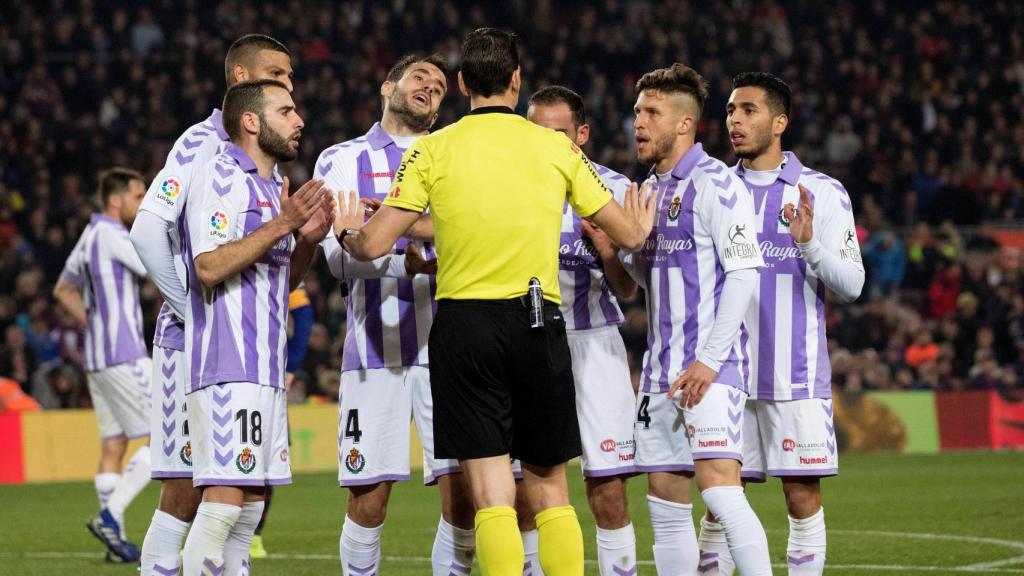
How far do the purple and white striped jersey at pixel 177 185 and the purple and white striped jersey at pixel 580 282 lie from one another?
173 cm

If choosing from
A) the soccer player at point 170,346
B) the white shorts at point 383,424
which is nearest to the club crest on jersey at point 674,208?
the white shorts at point 383,424

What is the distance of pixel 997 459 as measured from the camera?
17953 mm

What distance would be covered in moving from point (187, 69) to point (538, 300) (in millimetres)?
17627

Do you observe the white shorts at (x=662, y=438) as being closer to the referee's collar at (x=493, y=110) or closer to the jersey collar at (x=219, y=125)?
the referee's collar at (x=493, y=110)

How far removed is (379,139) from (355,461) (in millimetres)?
1598

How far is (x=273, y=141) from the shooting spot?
21.7 feet

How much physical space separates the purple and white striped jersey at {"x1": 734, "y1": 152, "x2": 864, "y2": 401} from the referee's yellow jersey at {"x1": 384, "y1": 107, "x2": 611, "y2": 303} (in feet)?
5.56

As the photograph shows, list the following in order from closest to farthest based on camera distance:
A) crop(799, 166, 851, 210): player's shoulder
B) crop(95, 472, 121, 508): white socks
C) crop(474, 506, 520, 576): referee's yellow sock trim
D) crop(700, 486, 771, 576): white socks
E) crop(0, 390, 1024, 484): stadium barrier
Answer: crop(474, 506, 520, 576): referee's yellow sock trim → crop(700, 486, 771, 576): white socks → crop(799, 166, 851, 210): player's shoulder → crop(95, 472, 121, 508): white socks → crop(0, 390, 1024, 484): stadium barrier

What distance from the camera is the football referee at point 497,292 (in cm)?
575

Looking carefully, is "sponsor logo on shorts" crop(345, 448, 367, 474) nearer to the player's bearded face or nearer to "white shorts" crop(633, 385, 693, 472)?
"white shorts" crop(633, 385, 693, 472)

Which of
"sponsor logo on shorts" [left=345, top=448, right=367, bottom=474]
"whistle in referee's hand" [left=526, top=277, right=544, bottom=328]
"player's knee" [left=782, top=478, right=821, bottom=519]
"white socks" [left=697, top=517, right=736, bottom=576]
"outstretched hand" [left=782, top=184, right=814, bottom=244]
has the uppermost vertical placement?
"outstretched hand" [left=782, top=184, right=814, bottom=244]

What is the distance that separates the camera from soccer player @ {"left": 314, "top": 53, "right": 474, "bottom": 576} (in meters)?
6.92

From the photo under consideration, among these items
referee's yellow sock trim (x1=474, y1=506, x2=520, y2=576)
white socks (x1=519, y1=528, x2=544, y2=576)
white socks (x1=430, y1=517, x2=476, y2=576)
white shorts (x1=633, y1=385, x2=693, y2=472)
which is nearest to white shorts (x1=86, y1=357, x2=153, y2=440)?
white socks (x1=430, y1=517, x2=476, y2=576)

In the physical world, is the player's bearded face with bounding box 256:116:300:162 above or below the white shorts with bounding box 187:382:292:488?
above
